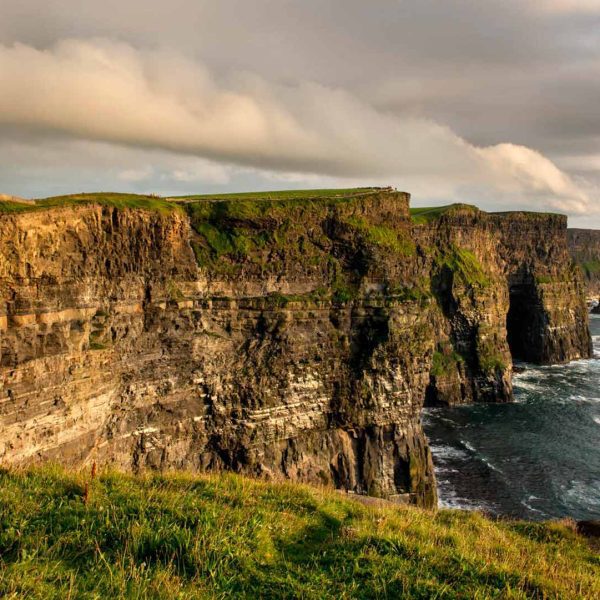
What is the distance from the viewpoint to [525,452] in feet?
181

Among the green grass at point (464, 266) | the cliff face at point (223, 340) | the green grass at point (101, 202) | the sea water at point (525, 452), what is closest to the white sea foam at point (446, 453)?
the sea water at point (525, 452)

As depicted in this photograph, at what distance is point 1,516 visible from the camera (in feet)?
28.9

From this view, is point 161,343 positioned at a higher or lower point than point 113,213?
lower

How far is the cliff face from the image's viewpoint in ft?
79.1

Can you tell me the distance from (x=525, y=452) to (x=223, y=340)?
135 ft

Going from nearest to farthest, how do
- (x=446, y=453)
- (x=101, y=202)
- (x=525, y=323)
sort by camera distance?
1. (x=101, y=202)
2. (x=446, y=453)
3. (x=525, y=323)

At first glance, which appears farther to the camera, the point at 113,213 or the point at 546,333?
the point at 546,333

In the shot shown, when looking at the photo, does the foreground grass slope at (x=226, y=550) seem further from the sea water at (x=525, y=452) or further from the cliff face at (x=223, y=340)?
the sea water at (x=525, y=452)

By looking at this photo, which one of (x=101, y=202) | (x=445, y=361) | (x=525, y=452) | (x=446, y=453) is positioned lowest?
(x=446, y=453)

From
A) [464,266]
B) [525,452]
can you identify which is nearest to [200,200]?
[525,452]

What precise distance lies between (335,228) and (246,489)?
95.4 ft

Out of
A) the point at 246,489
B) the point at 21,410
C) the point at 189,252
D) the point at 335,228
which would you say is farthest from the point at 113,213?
the point at 246,489

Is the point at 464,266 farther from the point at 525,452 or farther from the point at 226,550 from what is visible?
the point at 226,550

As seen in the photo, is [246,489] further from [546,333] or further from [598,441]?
[546,333]
